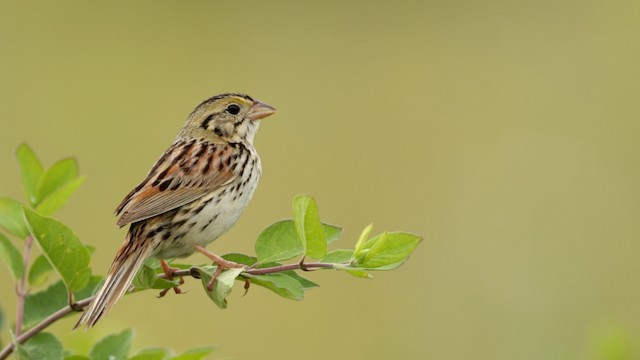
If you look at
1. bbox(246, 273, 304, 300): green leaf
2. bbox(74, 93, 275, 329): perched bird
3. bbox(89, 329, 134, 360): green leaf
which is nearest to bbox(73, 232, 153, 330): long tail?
bbox(74, 93, 275, 329): perched bird

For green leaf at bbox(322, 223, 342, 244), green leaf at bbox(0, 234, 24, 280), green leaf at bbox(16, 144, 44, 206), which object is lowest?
green leaf at bbox(0, 234, 24, 280)

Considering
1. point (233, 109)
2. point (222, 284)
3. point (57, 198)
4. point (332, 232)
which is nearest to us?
point (222, 284)

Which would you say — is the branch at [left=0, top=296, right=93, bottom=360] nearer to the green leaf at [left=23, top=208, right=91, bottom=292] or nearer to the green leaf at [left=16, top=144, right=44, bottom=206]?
the green leaf at [left=23, top=208, right=91, bottom=292]

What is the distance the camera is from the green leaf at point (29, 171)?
2711 millimetres

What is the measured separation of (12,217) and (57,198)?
144 millimetres

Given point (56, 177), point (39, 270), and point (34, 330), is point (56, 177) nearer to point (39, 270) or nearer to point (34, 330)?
point (39, 270)

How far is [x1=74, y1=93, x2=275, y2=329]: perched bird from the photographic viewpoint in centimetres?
287

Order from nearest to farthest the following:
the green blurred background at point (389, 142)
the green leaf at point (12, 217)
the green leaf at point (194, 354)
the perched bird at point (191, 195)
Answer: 1. the green leaf at point (194, 354)
2. the green leaf at point (12, 217)
3. the perched bird at point (191, 195)
4. the green blurred background at point (389, 142)

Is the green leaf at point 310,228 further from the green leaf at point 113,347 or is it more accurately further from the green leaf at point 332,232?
the green leaf at point 113,347

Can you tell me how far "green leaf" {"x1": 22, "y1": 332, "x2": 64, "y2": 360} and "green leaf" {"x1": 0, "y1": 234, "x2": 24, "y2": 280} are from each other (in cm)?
23

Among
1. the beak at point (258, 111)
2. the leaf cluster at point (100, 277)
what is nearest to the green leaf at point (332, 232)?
the leaf cluster at point (100, 277)

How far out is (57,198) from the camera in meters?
2.70

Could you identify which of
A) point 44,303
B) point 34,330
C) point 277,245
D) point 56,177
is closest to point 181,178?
point 56,177

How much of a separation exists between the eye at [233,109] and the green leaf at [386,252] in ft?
4.87
